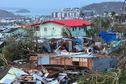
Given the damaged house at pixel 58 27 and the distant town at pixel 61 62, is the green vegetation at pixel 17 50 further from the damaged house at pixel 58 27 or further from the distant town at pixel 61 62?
the damaged house at pixel 58 27

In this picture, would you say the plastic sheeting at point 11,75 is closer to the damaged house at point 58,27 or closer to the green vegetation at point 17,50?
the green vegetation at point 17,50

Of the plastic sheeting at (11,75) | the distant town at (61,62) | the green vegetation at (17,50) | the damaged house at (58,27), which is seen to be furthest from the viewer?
the damaged house at (58,27)

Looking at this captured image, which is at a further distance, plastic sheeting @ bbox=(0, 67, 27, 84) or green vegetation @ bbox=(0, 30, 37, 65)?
green vegetation @ bbox=(0, 30, 37, 65)

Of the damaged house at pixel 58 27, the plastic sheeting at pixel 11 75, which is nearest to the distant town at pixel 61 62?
the plastic sheeting at pixel 11 75

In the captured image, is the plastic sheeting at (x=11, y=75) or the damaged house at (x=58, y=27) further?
the damaged house at (x=58, y=27)

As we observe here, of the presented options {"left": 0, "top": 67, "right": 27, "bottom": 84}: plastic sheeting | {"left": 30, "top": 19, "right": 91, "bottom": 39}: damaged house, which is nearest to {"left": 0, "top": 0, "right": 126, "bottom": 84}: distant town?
{"left": 0, "top": 67, "right": 27, "bottom": 84}: plastic sheeting

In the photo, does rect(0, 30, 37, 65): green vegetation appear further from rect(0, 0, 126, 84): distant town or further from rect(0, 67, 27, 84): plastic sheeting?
rect(0, 67, 27, 84): plastic sheeting

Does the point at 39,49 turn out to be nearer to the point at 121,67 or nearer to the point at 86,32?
the point at 121,67

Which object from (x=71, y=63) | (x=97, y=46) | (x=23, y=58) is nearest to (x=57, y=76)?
(x=71, y=63)

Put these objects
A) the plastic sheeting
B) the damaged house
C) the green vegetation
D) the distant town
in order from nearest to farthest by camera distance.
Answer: the distant town, the plastic sheeting, the green vegetation, the damaged house

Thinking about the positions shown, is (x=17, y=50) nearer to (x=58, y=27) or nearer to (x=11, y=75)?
(x=11, y=75)

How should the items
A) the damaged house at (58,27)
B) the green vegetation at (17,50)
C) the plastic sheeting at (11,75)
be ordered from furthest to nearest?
the damaged house at (58,27) < the green vegetation at (17,50) < the plastic sheeting at (11,75)

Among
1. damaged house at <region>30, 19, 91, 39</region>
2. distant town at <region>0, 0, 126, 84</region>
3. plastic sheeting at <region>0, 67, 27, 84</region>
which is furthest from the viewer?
damaged house at <region>30, 19, 91, 39</region>

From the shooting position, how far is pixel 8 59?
20.8 meters
